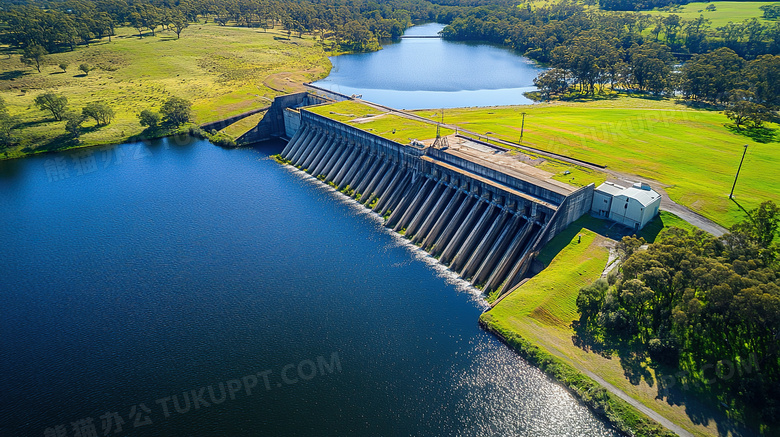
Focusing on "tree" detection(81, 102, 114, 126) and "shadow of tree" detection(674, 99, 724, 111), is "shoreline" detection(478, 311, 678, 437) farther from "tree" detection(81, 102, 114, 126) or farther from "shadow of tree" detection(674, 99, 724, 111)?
"tree" detection(81, 102, 114, 126)

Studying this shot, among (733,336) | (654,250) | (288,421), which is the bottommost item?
(288,421)

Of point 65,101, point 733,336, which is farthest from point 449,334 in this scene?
point 65,101

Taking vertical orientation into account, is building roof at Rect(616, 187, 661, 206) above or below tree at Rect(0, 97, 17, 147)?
above

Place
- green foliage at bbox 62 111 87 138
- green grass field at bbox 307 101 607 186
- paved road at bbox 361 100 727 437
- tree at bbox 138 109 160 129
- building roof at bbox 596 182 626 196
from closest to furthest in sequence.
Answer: paved road at bbox 361 100 727 437 < building roof at bbox 596 182 626 196 < green grass field at bbox 307 101 607 186 < green foliage at bbox 62 111 87 138 < tree at bbox 138 109 160 129

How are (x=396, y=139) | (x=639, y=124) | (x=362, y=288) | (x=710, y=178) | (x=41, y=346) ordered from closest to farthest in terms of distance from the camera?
(x=41, y=346) < (x=362, y=288) < (x=710, y=178) < (x=396, y=139) < (x=639, y=124)

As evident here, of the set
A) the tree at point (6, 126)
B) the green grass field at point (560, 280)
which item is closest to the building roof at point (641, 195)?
the green grass field at point (560, 280)

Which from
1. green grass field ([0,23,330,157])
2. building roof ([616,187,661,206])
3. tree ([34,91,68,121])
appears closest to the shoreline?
building roof ([616,187,661,206])

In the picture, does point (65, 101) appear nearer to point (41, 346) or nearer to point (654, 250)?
point (41, 346)
